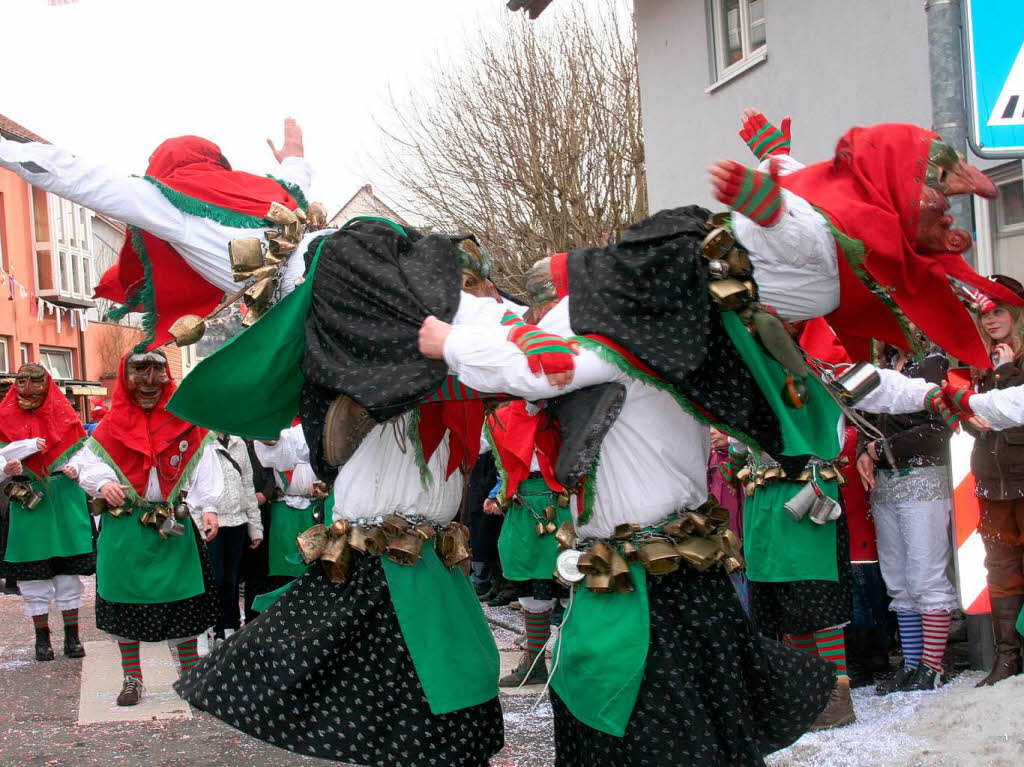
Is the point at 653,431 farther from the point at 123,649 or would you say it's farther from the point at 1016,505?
the point at 123,649

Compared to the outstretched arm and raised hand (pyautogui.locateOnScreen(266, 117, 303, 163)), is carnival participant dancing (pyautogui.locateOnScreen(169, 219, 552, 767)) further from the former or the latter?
raised hand (pyautogui.locateOnScreen(266, 117, 303, 163))

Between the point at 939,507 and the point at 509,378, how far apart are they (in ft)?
10.6

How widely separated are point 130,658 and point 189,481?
103 centimetres

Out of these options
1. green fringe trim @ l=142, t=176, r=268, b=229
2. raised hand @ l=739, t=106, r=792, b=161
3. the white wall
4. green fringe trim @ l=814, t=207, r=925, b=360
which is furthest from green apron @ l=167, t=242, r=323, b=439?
the white wall

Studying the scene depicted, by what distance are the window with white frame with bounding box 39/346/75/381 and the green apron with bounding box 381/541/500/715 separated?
28.7 metres

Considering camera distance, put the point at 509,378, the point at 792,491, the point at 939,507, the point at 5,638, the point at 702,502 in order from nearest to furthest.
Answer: the point at 509,378
the point at 702,502
the point at 792,491
the point at 939,507
the point at 5,638

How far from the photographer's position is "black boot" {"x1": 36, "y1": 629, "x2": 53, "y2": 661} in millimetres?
7539

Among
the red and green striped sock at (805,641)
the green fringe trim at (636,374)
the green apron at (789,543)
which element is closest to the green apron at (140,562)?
the green apron at (789,543)

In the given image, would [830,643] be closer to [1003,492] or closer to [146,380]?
[1003,492]

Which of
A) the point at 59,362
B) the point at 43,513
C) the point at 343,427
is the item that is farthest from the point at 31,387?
the point at 59,362

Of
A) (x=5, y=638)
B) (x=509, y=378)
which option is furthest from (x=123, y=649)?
(x=509, y=378)

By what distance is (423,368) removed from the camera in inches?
124

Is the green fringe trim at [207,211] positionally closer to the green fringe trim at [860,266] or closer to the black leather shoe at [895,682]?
the green fringe trim at [860,266]

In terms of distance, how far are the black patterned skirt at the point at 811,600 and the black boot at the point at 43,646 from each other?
5121mm
